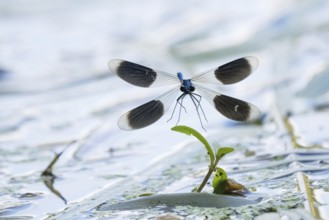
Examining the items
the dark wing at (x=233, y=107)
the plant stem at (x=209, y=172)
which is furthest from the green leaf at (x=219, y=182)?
the dark wing at (x=233, y=107)

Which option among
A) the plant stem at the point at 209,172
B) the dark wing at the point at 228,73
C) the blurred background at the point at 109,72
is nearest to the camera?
the plant stem at the point at 209,172

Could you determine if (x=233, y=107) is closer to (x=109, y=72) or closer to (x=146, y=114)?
(x=146, y=114)

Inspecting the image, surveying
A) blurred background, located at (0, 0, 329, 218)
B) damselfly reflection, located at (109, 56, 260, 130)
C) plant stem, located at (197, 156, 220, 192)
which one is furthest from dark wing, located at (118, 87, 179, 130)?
blurred background, located at (0, 0, 329, 218)

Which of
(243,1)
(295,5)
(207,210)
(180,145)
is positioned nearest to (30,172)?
(180,145)

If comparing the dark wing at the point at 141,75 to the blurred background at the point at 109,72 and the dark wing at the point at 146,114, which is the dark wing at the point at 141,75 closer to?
the dark wing at the point at 146,114

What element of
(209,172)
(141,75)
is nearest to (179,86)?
(141,75)

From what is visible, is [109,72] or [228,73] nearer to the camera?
[228,73]

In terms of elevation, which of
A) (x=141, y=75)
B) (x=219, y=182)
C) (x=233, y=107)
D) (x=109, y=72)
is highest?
(x=109, y=72)
